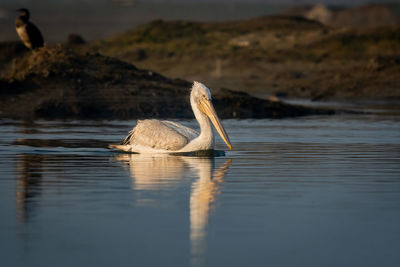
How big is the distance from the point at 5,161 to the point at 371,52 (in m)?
56.6

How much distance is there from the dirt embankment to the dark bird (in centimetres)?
1856

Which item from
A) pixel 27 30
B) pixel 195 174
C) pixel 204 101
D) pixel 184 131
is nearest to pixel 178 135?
pixel 184 131

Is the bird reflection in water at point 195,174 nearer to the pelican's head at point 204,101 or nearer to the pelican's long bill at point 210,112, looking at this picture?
the pelican's long bill at point 210,112

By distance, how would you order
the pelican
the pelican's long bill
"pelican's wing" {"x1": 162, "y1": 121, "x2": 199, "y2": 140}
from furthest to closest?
the pelican's long bill < "pelican's wing" {"x1": 162, "y1": 121, "x2": 199, "y2": 140} < the pelican

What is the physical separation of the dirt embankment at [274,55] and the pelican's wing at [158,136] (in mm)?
Result: 31109

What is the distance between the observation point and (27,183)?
10.2 m

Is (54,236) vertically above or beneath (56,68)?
beneath

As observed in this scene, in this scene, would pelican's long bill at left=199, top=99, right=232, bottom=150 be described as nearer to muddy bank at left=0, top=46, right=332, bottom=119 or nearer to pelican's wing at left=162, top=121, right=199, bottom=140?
pelican's wing at left=162, top=121, right=199, bottom=140

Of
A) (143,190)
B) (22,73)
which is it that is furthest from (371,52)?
(143,190)

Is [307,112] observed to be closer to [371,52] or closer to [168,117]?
[168,117]

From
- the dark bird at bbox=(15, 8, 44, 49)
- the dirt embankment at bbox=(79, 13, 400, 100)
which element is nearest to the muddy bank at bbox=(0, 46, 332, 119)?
the dark bird at bbox=(15, 8, 44, 49)

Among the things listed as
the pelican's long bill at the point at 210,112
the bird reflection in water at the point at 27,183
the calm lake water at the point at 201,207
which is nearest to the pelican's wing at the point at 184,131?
the pelican's long bill at the point at 210,112

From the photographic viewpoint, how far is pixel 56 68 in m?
29.3

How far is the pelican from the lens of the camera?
1368cm
